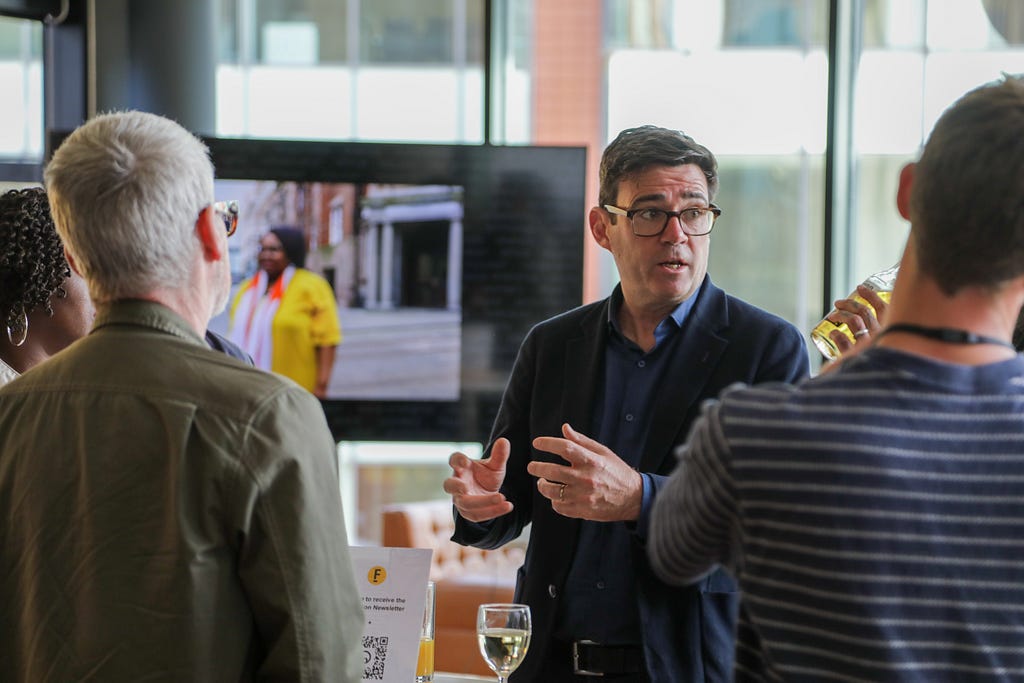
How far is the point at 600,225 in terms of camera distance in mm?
2680

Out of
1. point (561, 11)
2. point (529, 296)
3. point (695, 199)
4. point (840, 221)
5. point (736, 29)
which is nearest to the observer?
point (695, 199)

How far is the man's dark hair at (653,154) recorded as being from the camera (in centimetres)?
248

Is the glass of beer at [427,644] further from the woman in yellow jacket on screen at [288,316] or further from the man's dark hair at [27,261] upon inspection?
the woman in yellow jacket on screen at [288,316]

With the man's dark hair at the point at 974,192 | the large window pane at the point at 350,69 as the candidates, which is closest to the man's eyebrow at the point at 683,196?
the man's dark hair at the point at 974,192

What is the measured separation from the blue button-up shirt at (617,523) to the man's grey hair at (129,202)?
918mm

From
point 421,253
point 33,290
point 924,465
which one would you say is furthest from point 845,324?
point 421,253

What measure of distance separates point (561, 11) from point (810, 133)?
6.69ft

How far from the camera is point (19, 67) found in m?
4.98

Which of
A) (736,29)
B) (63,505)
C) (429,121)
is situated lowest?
(63,505)

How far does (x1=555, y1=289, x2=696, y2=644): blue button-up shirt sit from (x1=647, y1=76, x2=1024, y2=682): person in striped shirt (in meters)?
0.83

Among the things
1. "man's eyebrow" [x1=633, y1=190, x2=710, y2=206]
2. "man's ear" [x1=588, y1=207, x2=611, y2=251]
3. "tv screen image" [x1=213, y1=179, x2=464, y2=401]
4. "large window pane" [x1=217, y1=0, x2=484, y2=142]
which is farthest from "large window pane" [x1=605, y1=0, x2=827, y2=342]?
"man's eyebrow" [x1=633, y1=190, x2=710, y2=206]

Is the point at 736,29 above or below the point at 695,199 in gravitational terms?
above

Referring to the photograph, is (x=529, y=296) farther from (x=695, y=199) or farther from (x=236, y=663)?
(x=236, y=663)

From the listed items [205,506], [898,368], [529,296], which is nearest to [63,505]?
[205,506]
